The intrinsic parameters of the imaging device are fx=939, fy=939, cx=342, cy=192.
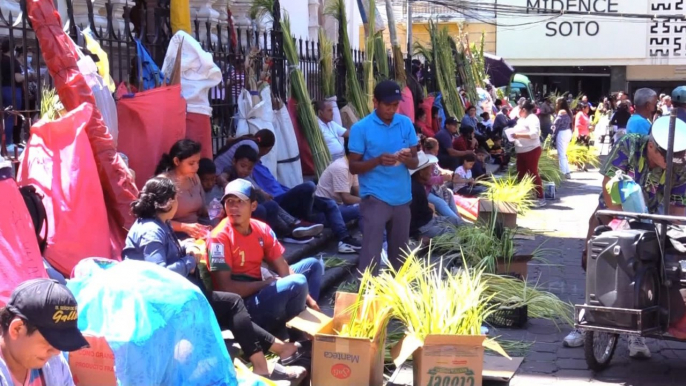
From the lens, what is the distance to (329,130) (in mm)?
11891

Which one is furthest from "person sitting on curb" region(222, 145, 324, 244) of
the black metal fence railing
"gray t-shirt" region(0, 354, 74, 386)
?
"gray t-shirt" region(0, 354, 74, 386)

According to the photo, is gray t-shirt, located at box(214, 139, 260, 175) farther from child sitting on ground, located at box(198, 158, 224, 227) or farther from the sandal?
the sandal

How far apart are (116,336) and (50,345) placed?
1214mm

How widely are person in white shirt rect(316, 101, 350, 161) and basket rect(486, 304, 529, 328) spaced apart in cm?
500

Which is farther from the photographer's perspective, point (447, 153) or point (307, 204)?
point (447, 153)

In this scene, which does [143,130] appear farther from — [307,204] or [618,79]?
[618,79]

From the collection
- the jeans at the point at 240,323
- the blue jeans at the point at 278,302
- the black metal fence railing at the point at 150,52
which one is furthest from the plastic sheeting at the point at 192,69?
the jeans at the point at 240,323

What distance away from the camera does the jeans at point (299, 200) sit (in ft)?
30.1

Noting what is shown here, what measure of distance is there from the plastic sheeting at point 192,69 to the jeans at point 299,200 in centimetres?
127

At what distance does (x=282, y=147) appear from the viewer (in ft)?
34.8

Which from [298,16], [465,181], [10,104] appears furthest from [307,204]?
[298,16]

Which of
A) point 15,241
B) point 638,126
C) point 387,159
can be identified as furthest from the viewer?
point 638,126

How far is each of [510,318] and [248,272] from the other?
216cm

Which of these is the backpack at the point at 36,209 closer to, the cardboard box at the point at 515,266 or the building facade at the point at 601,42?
the cardboard box at the point at 515,266
